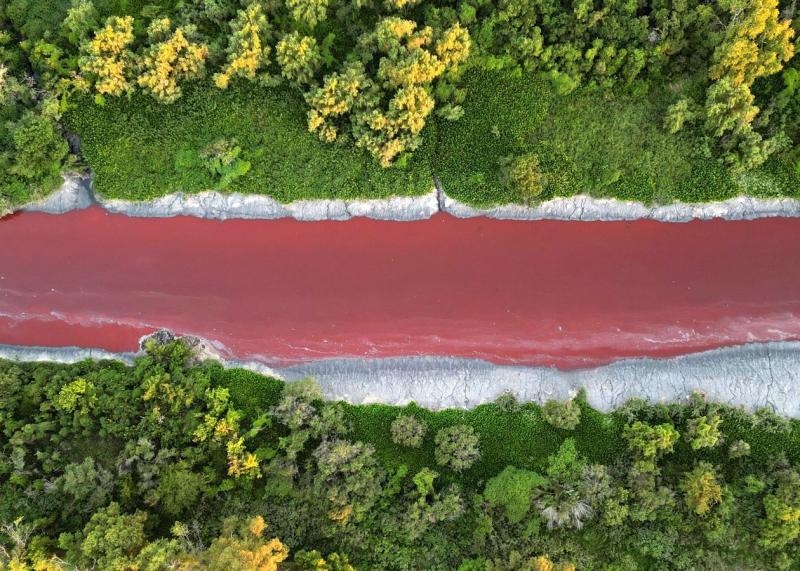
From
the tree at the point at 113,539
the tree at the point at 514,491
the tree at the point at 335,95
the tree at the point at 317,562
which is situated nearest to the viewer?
the tree at the point at 113,539

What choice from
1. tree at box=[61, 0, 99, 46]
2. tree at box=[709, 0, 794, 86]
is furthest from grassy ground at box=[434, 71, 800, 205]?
tree at box=[61, 0, 99, 46]

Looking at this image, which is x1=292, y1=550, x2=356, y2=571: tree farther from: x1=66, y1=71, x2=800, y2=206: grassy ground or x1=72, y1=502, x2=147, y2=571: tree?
x1=66, y1=71, x2=800, y2=206: grassy ground

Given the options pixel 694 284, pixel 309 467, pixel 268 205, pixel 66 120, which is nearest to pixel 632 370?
pixel 694 284

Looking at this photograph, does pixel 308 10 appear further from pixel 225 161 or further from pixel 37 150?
pixel 37 150

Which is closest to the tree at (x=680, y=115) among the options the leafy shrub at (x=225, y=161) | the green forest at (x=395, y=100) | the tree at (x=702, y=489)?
the green forest at (x=395, y=100)

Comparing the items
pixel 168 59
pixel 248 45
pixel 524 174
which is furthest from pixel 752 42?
pixel 168 59

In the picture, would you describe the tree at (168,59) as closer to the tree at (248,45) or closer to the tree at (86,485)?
the tree at (248,45)

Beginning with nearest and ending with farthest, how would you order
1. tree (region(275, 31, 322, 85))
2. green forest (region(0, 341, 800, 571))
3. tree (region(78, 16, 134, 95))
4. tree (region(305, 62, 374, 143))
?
green forest (region(0, 341, 800, 571)) < tree (region(305, 62, 374, 143)) < tree (region(275, 31, 322, 85)) < tree (region(78, 16, 134, 95))
